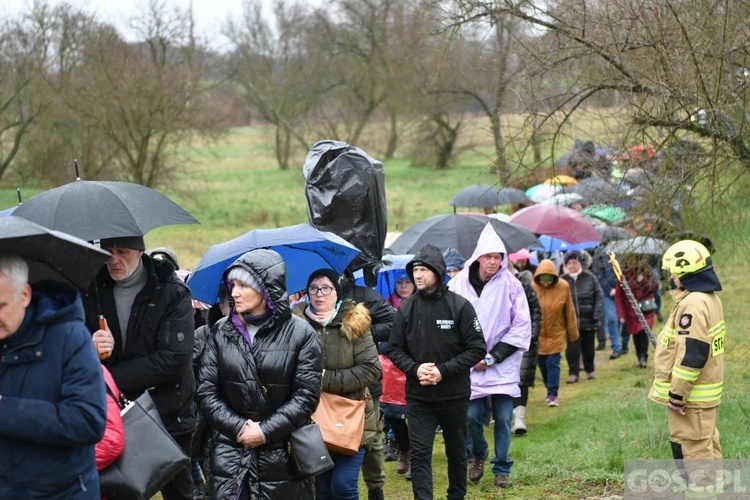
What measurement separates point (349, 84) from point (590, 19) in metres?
35.0

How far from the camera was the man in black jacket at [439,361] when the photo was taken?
710cm

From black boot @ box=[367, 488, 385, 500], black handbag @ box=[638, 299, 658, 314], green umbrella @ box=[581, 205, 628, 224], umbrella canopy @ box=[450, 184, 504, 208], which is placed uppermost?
green umbrella @ box=[581, 205, 628, 224]

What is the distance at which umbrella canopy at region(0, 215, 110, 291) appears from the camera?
350cm

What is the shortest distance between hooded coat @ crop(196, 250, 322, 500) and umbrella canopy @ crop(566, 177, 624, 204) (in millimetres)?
5763

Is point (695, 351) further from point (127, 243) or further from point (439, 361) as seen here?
point (127, 243)

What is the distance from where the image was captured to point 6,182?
27.9 meters

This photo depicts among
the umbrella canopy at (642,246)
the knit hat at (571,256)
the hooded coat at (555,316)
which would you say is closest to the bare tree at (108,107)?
the knit hat at (571,256)

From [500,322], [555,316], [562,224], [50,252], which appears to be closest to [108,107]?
[562,224]

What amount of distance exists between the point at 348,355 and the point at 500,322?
205 centimetres

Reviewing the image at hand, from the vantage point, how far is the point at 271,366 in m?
5.19

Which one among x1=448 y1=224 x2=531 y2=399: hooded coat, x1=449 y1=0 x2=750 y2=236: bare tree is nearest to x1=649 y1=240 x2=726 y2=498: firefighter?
x1=448 y1=224 x2=531 y2=399: hooded coat

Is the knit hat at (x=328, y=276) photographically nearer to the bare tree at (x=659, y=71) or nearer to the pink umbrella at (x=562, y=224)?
the bare tree at (x=659, y=71)

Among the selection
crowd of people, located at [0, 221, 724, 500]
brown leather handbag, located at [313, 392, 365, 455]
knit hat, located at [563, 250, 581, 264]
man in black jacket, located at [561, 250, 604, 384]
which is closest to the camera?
crowd of people, located at [0, 221, 724, 500]

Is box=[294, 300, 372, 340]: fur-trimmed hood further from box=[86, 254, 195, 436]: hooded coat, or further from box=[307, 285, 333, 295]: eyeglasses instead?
box=[86, 254, 195, 436]: hooded coat
